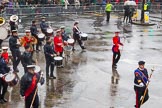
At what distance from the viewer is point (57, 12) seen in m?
40.8

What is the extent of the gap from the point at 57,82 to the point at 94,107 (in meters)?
3.27

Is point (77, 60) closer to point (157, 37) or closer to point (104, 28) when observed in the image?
point (157, 37)

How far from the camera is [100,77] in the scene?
1828 cm

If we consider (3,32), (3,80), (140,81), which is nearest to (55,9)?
(3,32)

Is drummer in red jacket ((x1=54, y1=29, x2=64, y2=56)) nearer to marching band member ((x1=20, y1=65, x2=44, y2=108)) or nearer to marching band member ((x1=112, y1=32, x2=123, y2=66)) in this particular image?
marching band member ((x1=112, y1=32, x2=123, y2=66))

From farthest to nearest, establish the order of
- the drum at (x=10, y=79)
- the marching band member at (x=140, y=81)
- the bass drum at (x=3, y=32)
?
the bass drum at (x=3, y=32) < the drum at (x=10, y=79) < the marching band member at (x=140, y=81)

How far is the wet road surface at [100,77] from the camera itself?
1502cm

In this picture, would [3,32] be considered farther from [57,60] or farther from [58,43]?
[57,60]

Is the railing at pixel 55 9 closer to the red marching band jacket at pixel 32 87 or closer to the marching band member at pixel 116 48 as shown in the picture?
the marching band member at pixel 116 48

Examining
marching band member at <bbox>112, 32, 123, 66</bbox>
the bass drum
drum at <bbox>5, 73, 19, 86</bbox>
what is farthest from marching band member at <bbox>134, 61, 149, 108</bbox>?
the bass drum

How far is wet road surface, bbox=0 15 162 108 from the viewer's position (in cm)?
1502

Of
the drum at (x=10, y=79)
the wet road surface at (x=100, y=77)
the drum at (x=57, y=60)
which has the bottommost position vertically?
the wet road surface at (x=100, y=77)

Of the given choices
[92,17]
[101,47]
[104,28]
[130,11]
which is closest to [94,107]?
[101,47]

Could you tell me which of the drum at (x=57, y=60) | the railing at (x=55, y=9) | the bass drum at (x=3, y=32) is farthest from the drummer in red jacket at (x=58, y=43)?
the railing at (x=55, y=9)
